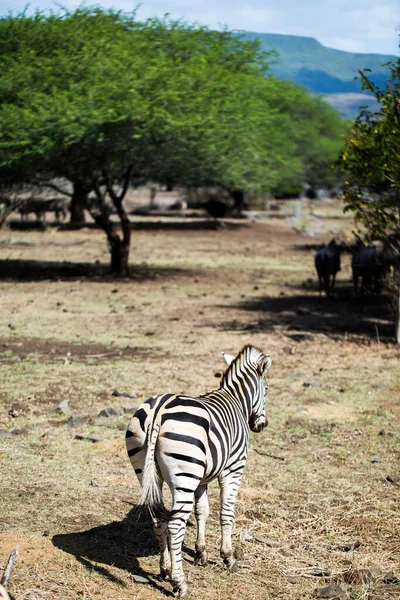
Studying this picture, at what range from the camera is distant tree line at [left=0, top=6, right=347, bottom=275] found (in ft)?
62.6

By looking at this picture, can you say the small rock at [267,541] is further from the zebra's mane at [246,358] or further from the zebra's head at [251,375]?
the zebra's mane at [246,358]

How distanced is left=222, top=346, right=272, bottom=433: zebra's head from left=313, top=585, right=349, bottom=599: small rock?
1373 mm

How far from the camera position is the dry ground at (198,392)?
5.32 meters

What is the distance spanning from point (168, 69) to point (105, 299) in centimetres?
648

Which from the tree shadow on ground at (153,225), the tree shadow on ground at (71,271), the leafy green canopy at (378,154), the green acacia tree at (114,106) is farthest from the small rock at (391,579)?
the tree shadow on ground at (153,225)

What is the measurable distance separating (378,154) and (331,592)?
9128 mm

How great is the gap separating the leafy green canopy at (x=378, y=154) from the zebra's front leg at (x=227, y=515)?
25.5 ft

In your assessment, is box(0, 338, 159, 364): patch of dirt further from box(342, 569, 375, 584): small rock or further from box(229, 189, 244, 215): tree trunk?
box(229, 189, 244, 215): tree trunk

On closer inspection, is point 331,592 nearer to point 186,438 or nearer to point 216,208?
point 186,438

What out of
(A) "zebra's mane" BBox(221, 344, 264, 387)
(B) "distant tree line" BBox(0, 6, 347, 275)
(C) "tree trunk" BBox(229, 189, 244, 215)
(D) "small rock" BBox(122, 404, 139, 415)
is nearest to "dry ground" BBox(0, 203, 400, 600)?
(D) "small rock" BBox(122, 404, 139, 415)

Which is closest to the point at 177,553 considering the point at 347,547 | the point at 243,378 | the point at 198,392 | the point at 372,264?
the point at 243,378

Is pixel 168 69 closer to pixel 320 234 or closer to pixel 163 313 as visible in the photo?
pixel 163 313

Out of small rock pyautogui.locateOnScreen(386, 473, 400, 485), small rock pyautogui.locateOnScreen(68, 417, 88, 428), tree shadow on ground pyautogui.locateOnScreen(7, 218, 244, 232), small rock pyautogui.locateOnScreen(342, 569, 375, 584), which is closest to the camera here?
small rock pyautogui.locateOnScreen(342, 569, 375, 584)

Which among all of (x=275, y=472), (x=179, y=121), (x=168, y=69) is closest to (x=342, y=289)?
(x=179, y=121)
